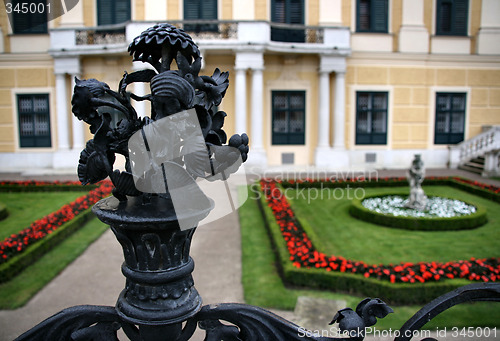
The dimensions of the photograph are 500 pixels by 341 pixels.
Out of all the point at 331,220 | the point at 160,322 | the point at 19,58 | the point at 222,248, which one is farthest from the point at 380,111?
the point at 160,322

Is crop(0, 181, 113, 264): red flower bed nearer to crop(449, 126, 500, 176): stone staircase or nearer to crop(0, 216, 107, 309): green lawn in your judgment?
crop(0, 216, 107, 309): green lawn

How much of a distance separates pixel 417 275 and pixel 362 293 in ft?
2.71

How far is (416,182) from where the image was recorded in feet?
35.2

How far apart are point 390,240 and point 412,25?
46.8ft

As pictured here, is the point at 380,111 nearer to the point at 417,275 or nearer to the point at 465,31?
the point at 465,31

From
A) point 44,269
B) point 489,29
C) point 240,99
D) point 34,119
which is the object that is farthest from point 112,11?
point 489,29

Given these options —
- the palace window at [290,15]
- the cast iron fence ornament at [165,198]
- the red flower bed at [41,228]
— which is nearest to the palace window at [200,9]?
the palace window at [290,15]

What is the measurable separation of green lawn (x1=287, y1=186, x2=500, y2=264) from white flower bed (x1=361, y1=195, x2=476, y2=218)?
2.22 ft

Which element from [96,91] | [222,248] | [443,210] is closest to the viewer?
[96,91]

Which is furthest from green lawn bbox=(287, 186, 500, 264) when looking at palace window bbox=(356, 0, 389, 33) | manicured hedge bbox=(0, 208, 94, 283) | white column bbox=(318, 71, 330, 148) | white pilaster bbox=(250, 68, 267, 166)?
palace window bbox=(356, 0, 389, 33)

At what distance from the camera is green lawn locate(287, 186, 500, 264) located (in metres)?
7.42

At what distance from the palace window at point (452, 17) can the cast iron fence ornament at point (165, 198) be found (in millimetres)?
21054

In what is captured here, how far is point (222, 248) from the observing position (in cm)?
798

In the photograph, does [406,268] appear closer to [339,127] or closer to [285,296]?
[285,296]
